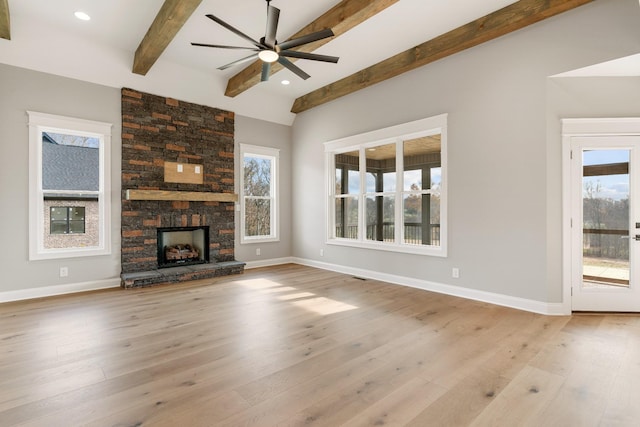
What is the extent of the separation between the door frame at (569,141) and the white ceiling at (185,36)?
5.31 feet

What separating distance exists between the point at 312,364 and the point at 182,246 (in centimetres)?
431

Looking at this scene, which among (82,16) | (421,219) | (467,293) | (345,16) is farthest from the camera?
(421,219)

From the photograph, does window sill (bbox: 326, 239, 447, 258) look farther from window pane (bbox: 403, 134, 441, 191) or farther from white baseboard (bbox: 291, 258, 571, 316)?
window pane (bbox: 403, 134, 441, 191)

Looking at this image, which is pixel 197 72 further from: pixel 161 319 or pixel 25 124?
pixel 161 319

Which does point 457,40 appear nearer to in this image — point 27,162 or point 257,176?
point 257,176

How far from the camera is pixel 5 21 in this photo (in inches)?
143

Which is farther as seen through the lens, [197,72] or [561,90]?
[197,72]

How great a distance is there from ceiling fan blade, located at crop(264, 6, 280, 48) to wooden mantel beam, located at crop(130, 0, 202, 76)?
761 mm


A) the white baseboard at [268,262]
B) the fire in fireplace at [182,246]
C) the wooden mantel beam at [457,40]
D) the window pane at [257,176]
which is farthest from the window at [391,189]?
the fire in fireplace at [182,246]

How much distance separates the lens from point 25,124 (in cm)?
426

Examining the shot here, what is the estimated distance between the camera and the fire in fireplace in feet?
18.4

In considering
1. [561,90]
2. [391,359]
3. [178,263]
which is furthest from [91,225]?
[561,90]

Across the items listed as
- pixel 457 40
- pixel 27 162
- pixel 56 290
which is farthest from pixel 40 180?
pixel 457 40

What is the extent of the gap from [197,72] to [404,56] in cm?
345
